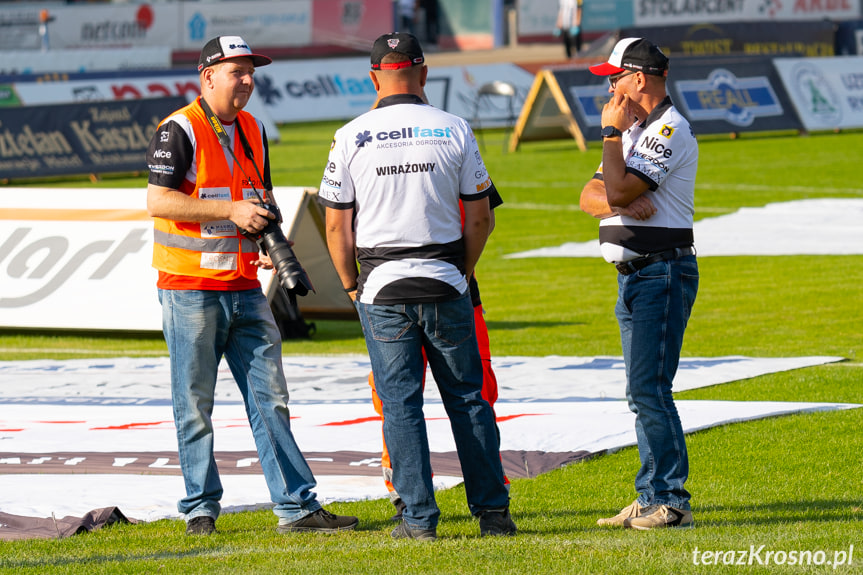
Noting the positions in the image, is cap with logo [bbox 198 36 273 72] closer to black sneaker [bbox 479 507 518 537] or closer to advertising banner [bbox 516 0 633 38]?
black sneaker [bbox 479 507 518 537]

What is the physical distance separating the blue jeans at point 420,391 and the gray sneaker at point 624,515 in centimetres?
60

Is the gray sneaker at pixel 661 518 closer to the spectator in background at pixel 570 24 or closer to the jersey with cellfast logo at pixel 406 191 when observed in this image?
the jersey with cellfast logo at pixel 406 191

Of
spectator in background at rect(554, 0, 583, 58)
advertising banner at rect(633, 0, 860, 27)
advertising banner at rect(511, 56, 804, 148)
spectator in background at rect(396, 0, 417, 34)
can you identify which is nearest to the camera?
advertising banner at rect(511, 56, 804, 148)

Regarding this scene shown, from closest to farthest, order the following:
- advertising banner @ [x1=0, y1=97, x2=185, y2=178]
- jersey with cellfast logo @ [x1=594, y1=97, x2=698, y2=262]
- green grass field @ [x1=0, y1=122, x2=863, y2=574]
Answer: green grass field @ [x1=0, y1=122, x2=863, y2=574], jersey with cellfast logo @ [x1=594, y1=97, x2=698, y2=262], advertising banner @ [x1=0, y1=97, x2=185, y2=178]

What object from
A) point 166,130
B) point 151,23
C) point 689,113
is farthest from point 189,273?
point 151,23

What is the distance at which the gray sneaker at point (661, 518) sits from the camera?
18.5ft

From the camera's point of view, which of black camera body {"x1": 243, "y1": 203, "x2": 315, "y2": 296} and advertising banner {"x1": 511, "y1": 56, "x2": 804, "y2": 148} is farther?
advertising banner {"x1": 511, "y1": 56, "x2": 804, "y2": 148}


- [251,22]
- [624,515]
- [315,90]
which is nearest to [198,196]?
[624,515]

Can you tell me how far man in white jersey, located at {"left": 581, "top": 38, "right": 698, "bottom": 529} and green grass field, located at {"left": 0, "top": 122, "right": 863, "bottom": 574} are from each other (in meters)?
0.39

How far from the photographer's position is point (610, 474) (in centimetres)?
696

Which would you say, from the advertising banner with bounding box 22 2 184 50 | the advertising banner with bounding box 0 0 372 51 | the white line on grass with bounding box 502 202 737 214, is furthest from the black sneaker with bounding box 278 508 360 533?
the advertising banner with bounding box 22 2 184 50

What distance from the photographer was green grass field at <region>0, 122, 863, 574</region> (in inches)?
201

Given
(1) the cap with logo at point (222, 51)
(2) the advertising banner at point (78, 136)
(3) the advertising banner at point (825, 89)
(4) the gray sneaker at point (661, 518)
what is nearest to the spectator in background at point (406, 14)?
(3) the advertising banner at point (825, 89)

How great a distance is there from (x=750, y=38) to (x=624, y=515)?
36856 millimetres
